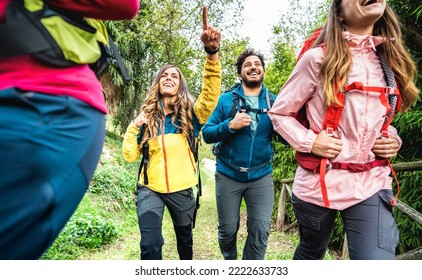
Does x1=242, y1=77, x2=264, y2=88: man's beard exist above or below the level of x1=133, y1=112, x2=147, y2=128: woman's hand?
above

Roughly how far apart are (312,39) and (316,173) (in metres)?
0.78

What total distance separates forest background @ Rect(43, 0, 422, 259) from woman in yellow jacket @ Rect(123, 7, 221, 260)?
1.81 metres

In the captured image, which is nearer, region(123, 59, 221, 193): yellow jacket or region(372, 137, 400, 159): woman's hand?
region(372, 137, 400, 159): woman's hand

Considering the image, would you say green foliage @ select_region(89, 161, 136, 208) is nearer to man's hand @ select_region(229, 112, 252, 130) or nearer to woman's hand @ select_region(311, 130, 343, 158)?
man's hand @ select_region(229, 112, 252, 130)

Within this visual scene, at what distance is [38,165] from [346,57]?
5.24ft

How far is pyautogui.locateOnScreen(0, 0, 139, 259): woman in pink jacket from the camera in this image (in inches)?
30.1

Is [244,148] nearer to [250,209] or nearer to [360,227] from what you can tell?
[250,209]

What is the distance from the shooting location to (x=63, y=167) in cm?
82

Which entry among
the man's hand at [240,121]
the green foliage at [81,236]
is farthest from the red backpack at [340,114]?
the green foliage at [81,236]

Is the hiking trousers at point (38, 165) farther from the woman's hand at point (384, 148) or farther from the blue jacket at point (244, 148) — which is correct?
the blue jacket at point (244, 148)

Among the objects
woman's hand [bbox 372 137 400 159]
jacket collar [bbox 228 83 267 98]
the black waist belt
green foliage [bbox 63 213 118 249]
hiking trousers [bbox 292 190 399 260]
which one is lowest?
green foliage [bbox 63 213 118 249]

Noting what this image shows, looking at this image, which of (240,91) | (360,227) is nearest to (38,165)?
(360,227)


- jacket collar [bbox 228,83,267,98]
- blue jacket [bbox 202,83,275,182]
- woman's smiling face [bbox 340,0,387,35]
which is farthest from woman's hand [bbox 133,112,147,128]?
woman's smiling face [bbox 340,0,387,35]
